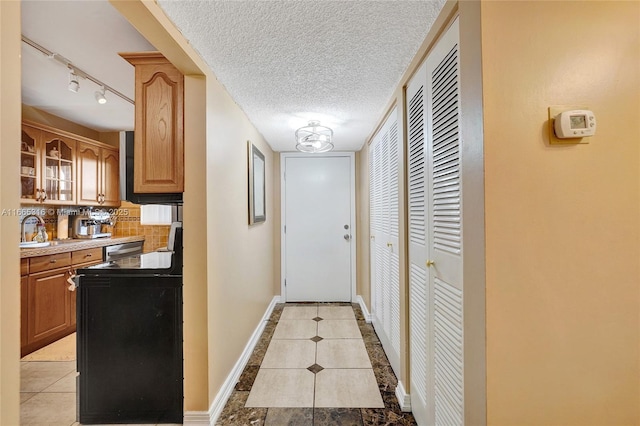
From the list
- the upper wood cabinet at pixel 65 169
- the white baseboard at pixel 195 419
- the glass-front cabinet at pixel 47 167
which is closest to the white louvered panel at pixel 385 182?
the white baseboard at pixel 195 419

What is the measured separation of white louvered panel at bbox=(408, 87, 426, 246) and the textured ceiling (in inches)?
11.2

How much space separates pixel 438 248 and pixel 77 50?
247 cm

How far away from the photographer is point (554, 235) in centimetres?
92

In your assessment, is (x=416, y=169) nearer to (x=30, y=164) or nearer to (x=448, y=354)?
(x=448, y=354)

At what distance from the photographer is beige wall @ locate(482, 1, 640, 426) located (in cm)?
92

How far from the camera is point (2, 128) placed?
22.8 inches

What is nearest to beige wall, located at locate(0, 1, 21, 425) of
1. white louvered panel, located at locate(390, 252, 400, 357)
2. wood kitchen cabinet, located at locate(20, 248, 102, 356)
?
white louvered panel, located at locate(390, 252, 400, 357)

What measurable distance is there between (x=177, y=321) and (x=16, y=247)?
4.17ft

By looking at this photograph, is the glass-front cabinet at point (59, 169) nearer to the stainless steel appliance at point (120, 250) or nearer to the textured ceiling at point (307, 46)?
the stainless steel appliance at point (120, 250)

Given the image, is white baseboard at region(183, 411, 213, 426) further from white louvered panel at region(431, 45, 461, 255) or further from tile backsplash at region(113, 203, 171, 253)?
tile backsplash at region(113, 203, 171, 253)

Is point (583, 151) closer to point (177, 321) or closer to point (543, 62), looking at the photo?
point (543, 62)

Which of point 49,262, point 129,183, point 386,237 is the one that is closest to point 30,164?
point 49,262

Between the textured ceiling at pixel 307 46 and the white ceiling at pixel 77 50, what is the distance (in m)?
0.55

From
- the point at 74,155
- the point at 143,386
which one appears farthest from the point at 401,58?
the point at 74,155
